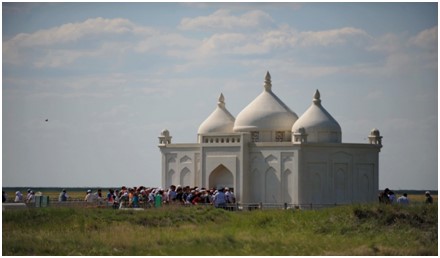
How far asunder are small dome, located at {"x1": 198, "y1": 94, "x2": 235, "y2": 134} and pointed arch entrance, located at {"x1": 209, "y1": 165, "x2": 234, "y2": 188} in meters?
2.18

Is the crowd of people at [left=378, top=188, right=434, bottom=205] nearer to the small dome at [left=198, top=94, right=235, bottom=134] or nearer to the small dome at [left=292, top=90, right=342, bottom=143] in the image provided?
the small dome at [left=292, top=90, right=342, bottom=143]

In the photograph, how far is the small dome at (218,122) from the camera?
55.1 m

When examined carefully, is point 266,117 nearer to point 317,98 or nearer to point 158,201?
point 317,98

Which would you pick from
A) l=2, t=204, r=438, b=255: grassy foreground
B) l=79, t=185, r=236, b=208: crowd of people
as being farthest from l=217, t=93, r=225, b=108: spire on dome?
l=2, t=204, r=438, b=255: grassy foreground

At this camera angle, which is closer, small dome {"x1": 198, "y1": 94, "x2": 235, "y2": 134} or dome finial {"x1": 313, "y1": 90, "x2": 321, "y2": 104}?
dome finial {"x1": 313, "y1": 90, "x2": 321, "y2": 104}

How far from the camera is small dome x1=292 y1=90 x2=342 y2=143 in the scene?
5238cm

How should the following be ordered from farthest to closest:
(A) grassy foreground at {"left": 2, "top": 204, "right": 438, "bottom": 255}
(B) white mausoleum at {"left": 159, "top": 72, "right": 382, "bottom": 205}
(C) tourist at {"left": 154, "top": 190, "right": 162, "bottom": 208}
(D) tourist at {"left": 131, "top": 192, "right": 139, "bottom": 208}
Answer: (B) white mausoleum at {"left": 159, "top": 72, "right": 382, "bottom": 205}, (C) tourist at {"left": 154, "top": 190, "right": 162, "bottom": 208}, (D) tourist at {"left": 131, "top": 192, "right": 139, "bottom": 208}, (A) grassy foreground at {"left": 2, "top": 204, "right": 438, "bottom": 255}

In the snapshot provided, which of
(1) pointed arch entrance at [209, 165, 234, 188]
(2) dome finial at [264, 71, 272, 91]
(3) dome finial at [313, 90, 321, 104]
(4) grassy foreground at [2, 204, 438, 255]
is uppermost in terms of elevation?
(2) dome finial at [264, 71, 272, 91]

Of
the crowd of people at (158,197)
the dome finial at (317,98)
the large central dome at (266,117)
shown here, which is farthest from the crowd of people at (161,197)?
the dome finial at (317,98)

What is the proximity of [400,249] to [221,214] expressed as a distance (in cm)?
947

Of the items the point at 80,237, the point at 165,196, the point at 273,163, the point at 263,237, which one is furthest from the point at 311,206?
the point at 80,237

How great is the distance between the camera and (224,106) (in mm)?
56781

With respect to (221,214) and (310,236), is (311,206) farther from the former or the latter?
(310,236)

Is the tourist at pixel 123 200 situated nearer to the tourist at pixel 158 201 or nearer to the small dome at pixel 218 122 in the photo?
the tourist at pixel 158 201
